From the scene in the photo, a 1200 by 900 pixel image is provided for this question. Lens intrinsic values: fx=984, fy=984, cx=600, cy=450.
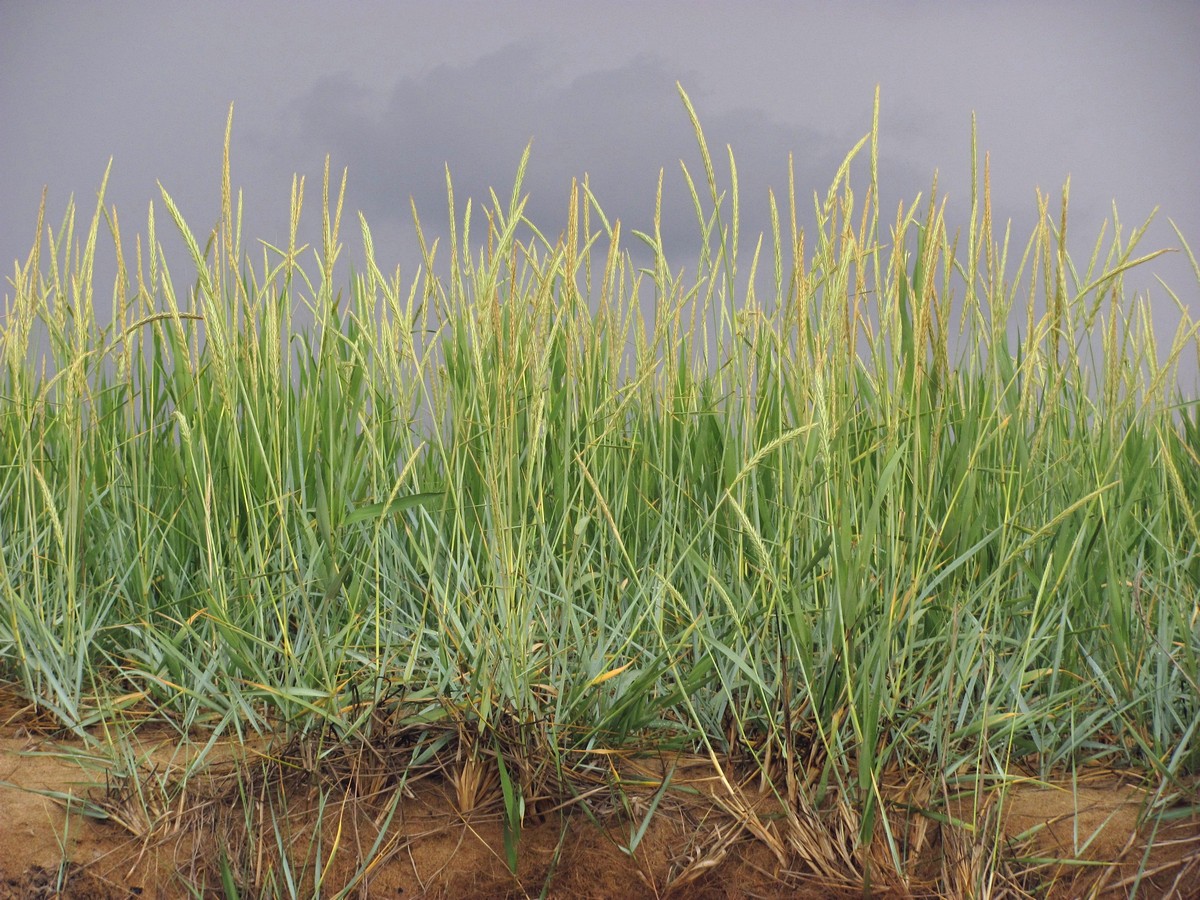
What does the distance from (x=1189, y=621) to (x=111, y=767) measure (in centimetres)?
213

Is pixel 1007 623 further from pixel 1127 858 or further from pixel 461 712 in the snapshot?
pixel 461 712

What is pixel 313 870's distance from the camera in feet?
5.32

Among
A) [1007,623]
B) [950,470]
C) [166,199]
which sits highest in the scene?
[166,199]

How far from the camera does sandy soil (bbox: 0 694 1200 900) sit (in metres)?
1.56

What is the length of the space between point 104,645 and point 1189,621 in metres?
2.34

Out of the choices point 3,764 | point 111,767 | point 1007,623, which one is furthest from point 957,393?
point 3,764

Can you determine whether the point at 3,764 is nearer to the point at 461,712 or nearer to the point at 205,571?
the point at 205,571

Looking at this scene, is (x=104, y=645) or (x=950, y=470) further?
(x=104, y=645)

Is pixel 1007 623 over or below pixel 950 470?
below

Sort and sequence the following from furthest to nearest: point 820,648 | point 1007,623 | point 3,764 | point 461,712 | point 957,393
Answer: point 957,393, point 1007,623, point 3,764, point 820,648, point 461,712

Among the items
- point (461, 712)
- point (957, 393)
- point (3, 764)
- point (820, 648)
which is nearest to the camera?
point (461, 712)

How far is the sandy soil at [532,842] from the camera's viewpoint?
156 centimetres

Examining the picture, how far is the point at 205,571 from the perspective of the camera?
78.7 inches

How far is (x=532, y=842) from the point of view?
161cm
